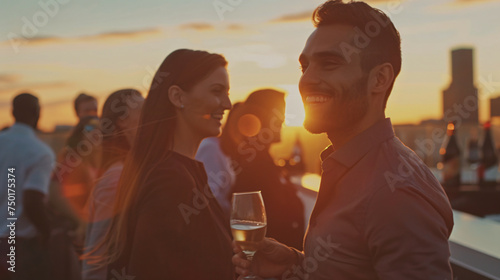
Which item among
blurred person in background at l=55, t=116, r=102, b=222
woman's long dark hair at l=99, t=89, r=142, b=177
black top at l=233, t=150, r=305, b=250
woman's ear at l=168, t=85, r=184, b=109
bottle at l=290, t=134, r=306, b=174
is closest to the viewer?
woman's ear at l=168, t=85, r=184, b=109

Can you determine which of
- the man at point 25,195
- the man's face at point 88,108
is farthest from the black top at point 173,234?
the man's face at point 88,108

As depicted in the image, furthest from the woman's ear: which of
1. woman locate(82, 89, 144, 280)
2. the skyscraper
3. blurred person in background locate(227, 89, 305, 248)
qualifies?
the skyscraper

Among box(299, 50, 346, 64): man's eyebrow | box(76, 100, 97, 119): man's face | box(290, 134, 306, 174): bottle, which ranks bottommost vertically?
box(290, 134, 306, 174): bottle

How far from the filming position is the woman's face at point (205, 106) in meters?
1.98

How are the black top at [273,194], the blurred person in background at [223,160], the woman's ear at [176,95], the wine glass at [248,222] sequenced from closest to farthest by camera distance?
the wine glass at [248,222] → the woman's ear at [176,95] → the black top at [273,194] → the blurred person in background at [223,160]

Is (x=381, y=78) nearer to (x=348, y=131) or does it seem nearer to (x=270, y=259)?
(x=348, y=131)

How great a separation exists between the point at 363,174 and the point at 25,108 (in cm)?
286

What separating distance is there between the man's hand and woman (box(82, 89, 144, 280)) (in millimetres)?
991

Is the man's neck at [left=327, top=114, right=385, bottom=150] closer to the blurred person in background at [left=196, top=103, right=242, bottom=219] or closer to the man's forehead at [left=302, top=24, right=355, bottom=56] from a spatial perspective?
the man's forehead at [left=302, top=24, right=355, bottom=56]

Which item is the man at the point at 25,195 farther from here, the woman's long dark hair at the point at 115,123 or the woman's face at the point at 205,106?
the woman's face at the point at 205,106

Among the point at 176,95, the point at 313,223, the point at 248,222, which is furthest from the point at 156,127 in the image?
the point at 313,223

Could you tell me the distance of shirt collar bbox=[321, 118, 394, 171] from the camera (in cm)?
125

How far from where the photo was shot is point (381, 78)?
1306 mm

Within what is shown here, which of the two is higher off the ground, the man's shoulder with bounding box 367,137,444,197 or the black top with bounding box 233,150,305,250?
the man's shoulder with bounding box 367,137,444,197
